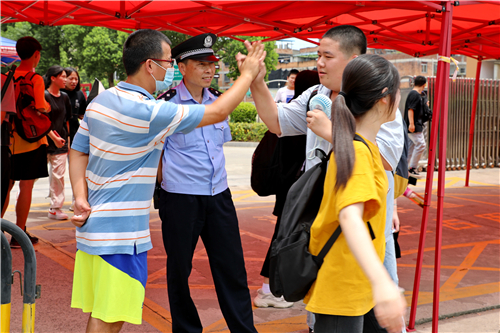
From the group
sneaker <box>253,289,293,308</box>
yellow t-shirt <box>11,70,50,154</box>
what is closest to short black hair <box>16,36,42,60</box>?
yellow t-shirt <box>11,70,50,154</box>

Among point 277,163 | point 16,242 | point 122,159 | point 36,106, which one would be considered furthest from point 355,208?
point 16,242

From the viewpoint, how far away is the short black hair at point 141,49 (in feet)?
8.06

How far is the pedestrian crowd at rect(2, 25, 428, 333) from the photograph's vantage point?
177cm

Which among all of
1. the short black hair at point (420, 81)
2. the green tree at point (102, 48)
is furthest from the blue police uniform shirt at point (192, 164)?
the green tree at point (102, 48)

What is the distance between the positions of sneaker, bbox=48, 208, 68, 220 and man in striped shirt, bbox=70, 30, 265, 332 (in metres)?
4.78

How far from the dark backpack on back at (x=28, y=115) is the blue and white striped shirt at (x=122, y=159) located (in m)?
3.10

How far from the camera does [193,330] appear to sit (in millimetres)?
3057

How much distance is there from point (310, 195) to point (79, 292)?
1.28 m

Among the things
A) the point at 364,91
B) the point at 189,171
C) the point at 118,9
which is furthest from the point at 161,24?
the point at 364,91

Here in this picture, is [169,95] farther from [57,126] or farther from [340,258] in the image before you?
[57,126]

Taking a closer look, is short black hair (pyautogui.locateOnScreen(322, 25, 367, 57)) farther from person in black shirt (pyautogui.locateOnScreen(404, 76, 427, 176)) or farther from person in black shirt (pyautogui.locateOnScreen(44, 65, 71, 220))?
person in black shirt (pyautogui.locateOnScreen(404, 76, 427, 176))

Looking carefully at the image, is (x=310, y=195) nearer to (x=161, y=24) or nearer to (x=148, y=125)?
(x=148, y=125)

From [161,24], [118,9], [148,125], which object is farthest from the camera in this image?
[161,24]

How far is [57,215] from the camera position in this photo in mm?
6844
